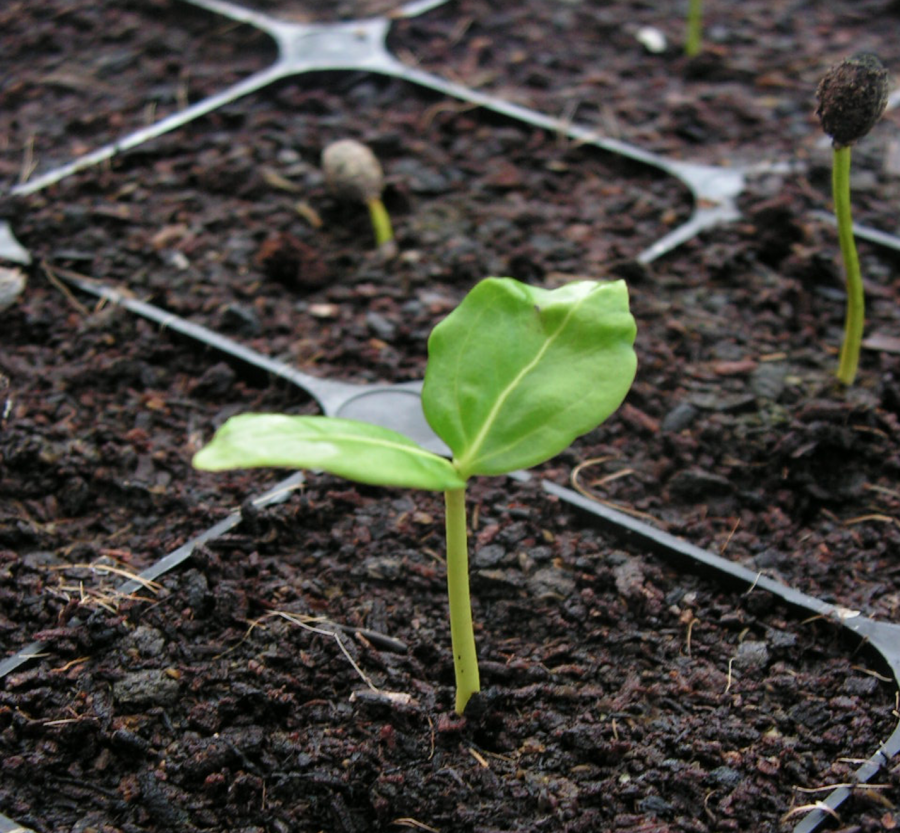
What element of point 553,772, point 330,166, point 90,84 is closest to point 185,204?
point 330,166

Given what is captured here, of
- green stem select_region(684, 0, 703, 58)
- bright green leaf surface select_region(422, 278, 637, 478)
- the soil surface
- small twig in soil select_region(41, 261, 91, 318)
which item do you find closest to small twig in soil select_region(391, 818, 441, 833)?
the soil surface

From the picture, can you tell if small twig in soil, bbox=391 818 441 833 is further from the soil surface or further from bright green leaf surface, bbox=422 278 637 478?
bright green leaf surface, bbox=422 278 637 478

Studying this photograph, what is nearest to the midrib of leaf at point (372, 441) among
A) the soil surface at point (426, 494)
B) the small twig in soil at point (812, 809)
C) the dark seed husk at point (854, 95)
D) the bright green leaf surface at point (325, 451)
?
the bright green leaf surface at point (325, 451)

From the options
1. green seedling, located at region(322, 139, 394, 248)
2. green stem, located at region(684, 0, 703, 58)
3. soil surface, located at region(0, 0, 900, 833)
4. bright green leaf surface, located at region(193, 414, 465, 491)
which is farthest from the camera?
green stem, located at region(684, 0, 703, 58)

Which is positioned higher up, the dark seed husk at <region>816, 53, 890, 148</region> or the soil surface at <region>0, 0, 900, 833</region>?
the dark seed husk at <region>816, 53, 890, 148</region>

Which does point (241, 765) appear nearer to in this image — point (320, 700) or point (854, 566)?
point (320, 700)

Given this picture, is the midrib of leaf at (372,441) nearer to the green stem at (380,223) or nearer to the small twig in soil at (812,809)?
the small twig in soil at (812,809)
